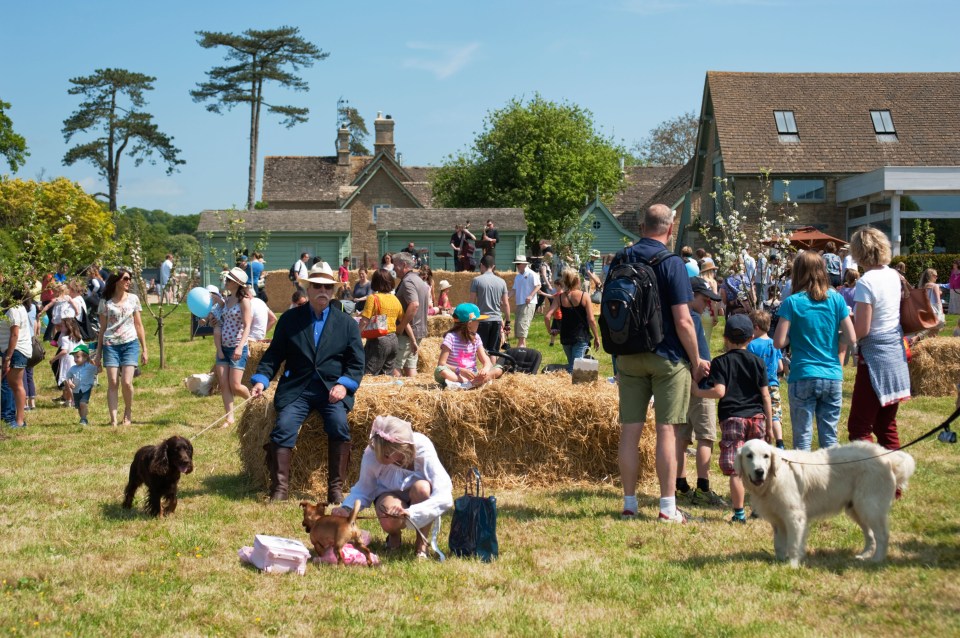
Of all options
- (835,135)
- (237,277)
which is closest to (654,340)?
(237,277)

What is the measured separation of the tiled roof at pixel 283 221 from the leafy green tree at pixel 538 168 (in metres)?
11.9

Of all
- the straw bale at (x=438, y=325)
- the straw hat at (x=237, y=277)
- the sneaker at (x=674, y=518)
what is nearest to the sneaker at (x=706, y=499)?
the sneaker at (x=674, y=518)

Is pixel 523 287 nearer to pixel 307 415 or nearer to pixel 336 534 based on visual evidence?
pixel 307 415

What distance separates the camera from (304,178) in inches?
2463

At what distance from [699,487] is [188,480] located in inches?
182

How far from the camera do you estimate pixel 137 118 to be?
57438mm

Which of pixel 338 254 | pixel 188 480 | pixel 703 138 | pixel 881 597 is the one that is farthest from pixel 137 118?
pixel 881 597

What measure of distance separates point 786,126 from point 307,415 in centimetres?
3332

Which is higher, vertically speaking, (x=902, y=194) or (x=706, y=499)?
(x=902, y=194)

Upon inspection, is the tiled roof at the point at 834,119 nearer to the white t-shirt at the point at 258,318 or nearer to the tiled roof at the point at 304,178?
the white t-shirt at the point at 258,318

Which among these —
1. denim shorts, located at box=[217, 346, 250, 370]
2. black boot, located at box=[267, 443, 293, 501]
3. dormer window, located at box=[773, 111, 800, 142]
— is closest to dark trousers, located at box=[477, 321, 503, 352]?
denim shorts, located at box=[217, 346, 250, 370]

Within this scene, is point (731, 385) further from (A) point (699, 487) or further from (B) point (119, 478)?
(B) point (119, 478)

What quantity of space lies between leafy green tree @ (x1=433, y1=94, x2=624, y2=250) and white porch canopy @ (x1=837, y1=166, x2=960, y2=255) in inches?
708

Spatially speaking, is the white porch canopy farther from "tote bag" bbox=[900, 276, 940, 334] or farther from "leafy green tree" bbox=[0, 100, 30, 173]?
"leafy green tree" bbox=[0, 100, 30, 173]
